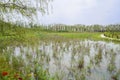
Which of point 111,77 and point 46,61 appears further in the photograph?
point 46,61

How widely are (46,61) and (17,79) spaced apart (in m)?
8.27

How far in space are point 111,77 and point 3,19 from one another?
576cm

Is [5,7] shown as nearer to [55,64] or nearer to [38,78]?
[38,78]

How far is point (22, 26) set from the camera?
8.88m

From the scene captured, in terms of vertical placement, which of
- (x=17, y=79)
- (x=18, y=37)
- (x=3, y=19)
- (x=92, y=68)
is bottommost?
(x=92, y=68)

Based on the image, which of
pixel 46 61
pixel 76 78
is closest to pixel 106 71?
pixel 76 78

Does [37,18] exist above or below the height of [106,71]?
above

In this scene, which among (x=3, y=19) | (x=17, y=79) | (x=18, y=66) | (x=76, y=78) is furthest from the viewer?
(x=18, y=66)

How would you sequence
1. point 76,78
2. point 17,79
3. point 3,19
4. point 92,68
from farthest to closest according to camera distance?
point 92,68, point 76,78, point 3,19, point 17,79

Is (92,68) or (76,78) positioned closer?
(76,78)

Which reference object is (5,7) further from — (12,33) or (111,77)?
(111,77)

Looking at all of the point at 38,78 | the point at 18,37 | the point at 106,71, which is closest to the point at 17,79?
the point at 18,37

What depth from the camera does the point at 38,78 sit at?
35.5ft

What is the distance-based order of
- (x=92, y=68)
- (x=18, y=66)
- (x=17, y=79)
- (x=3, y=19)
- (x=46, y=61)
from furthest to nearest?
(x=46, y=61) → (x=92, y=68) → (x=18, y=66) → (x=3, y=19) → (x=17, y=79)
